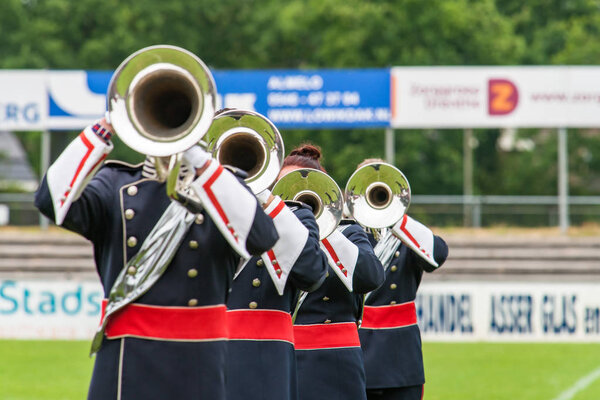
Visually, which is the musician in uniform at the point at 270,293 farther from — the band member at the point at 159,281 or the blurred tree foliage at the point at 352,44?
the blurred tree foliage at the point at 352,44

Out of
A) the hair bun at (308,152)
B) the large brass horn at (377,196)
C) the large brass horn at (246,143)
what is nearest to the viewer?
the large brass horn at (246,143)

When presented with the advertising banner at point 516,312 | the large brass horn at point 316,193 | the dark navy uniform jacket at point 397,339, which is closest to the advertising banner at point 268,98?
the advertising banner at point 516,312

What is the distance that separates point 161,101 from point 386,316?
3.35m

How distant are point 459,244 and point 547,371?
10127 millimetres

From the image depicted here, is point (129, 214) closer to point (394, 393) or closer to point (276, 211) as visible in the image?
point (276, 211)

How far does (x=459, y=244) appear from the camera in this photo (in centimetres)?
2338

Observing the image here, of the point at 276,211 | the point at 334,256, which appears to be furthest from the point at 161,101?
the point at 334,256

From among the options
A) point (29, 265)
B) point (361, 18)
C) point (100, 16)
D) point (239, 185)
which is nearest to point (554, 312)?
point (29, 265)

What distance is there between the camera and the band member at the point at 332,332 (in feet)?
17.9

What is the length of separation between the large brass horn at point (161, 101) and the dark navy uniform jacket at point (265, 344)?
1.07 metres

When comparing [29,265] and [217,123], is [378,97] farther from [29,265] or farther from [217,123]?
[217,123]

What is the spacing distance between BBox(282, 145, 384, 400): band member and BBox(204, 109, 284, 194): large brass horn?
0.95 m

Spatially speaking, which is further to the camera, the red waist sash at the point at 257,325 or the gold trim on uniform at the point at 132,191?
the red waist sash at the point at 257,325

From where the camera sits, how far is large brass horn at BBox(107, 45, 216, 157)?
3516mm
